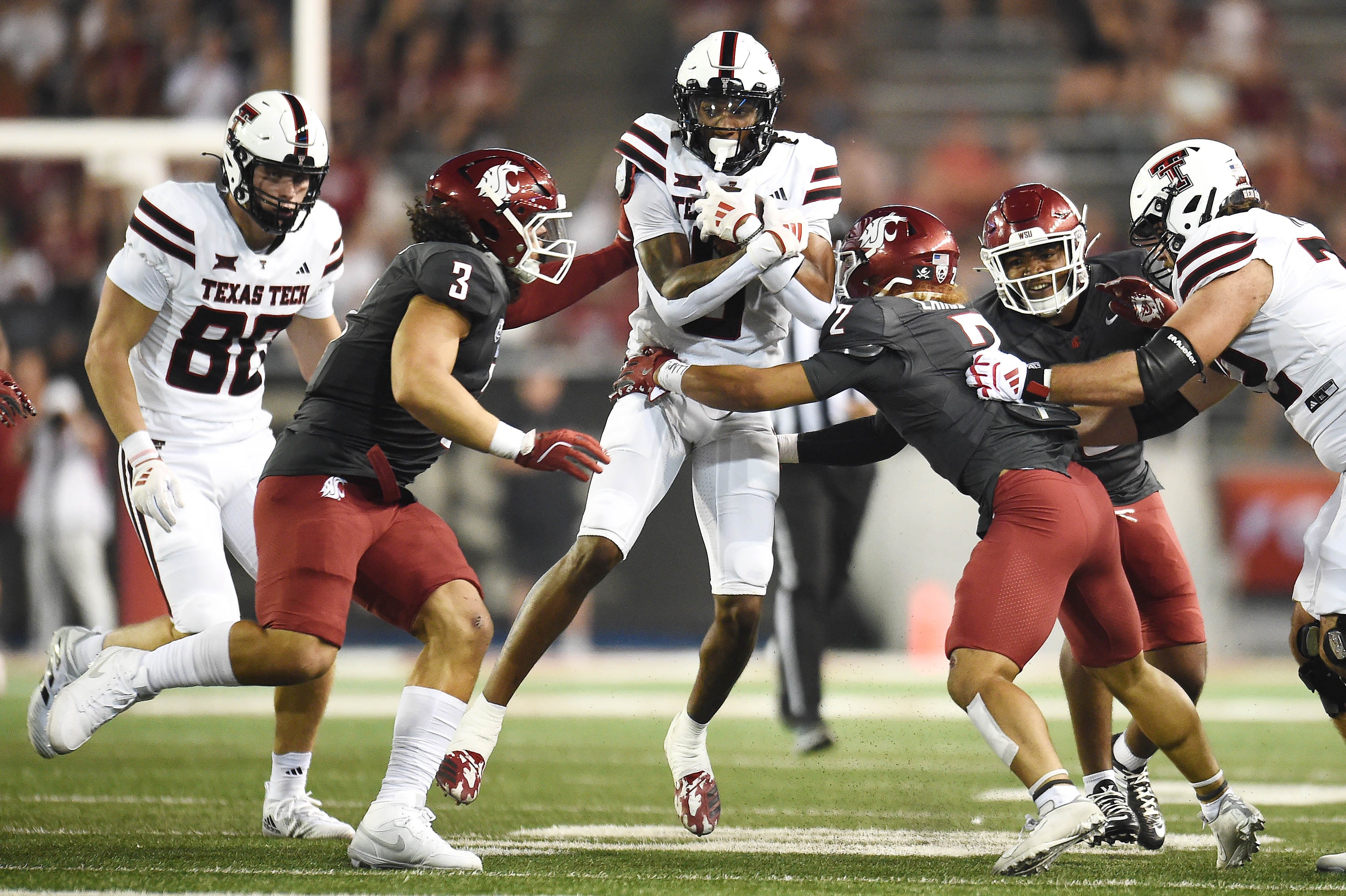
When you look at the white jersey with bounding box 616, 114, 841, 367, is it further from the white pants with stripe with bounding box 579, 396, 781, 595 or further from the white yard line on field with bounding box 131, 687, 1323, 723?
the white yard line on field with bounding box 131, 687, 1323, 723

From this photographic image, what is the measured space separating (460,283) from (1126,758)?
89.2 inches

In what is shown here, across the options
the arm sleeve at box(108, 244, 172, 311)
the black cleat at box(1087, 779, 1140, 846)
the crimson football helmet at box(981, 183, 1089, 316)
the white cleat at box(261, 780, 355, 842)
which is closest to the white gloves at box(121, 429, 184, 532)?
the arm sleeve at box(108, 244, 172, 311)

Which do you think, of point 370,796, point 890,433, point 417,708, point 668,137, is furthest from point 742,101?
point 370,796

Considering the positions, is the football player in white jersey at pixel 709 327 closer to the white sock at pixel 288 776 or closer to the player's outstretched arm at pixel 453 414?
the white sock at pixel 288 776

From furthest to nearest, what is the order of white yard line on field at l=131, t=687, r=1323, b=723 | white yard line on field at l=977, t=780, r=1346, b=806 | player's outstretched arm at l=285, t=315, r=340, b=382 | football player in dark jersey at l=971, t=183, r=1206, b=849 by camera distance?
white yard line on field at l=131, t=687, r=1323, b=723 → white yard line on field at l=977, t=780, r=1346, b=806 → player's outstretched arm at l=285, t=315, r=340, b=382 → football player in dark jersey at l=971, t=183, r=1206, b=849

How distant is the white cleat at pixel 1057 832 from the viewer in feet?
10.8

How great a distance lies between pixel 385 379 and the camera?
12.2 feet

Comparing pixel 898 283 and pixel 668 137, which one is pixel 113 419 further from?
pixel 898 283

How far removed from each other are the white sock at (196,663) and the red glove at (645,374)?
1258 millimetres

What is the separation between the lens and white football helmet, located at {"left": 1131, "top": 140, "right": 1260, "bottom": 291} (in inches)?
151

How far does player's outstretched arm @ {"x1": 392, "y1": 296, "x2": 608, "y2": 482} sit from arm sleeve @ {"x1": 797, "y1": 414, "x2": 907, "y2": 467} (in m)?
0.87

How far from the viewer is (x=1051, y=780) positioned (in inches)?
132

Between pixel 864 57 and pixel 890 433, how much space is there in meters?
9.34

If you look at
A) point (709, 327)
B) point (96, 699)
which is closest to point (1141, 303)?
point (709, 327)
